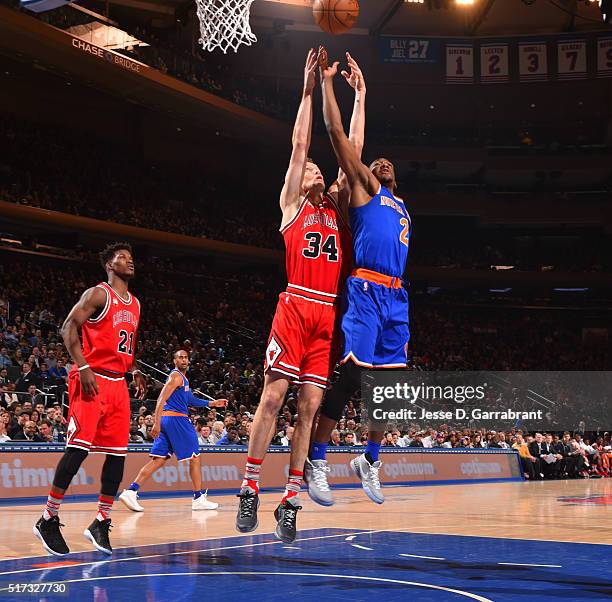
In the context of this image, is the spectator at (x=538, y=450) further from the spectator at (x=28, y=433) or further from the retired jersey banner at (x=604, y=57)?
the spectator at (x=28, y=433)

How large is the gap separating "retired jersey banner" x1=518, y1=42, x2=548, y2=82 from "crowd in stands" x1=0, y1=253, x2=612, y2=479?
407 inches

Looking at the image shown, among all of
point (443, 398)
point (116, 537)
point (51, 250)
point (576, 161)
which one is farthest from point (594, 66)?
point (116, 537)

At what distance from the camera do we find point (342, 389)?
254 inches

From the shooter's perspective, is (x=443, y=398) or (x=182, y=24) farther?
(x=182, y=24)

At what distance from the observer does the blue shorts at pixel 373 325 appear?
6.27 metres

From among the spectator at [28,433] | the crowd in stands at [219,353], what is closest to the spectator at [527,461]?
the crowd in stands at [219,353]

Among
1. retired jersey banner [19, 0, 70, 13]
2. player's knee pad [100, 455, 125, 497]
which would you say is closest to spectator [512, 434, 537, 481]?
player's knee pad [100, 455, 125, 497]

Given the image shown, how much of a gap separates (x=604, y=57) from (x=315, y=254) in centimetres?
2991

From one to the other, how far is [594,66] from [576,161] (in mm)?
4774

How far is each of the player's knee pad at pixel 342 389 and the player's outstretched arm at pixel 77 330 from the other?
2.41 m

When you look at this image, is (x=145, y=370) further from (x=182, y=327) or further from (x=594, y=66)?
(x=594, y=66)

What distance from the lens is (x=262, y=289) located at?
3222 cm

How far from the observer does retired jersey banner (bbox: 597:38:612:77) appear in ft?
107

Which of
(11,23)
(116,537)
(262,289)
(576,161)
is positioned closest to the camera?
(116,537)
